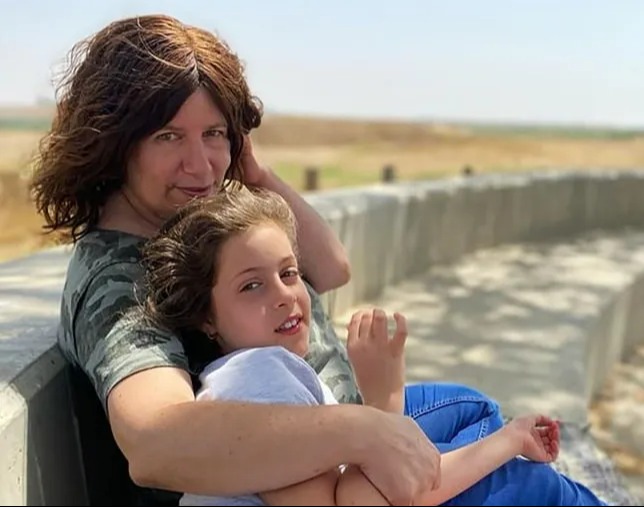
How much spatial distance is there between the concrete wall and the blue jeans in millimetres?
702

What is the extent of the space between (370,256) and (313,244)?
3.12m

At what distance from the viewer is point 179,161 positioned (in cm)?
196

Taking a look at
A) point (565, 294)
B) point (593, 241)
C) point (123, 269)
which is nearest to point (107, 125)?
point (123, 269)

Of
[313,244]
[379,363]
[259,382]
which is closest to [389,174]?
[313,244]

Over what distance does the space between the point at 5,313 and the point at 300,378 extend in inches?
37.5

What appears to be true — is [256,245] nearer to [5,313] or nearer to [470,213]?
[5,313]

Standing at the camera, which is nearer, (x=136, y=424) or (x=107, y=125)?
(x=136, y=424)

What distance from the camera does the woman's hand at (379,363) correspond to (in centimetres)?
216

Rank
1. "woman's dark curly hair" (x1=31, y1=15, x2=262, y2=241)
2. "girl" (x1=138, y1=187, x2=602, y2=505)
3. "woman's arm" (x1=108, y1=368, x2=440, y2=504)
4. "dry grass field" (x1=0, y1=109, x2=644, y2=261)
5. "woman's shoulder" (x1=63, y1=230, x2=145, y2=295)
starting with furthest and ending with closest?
"dry grass field" (x1=0, y1=109, x2=644, y2=261) < "woman's dark curly hair" (x1=31, y1=15, x2=262, y2=241) < "woman's shoulder" (x1=63, y1=230, x2=145, y2=295) < "girl" (x1=138, y1=187, x2=602, y2=505) < "woman's arm" (x1=108, y1=368, x2=440, y2=504)

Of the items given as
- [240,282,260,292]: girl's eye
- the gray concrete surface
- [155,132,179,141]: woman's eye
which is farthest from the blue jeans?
the gray concrete surface

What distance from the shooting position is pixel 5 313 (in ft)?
Result: 7.33

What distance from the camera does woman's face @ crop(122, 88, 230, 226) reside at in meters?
1.94

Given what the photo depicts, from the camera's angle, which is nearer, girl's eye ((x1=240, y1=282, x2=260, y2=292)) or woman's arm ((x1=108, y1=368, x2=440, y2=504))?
woman's arm ((x1=108, y1=368, x2=440, y2=504))

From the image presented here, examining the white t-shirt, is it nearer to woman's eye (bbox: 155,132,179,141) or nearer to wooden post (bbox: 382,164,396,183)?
woman's eye (bbox: 155,132,179,141)
